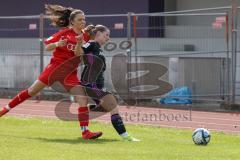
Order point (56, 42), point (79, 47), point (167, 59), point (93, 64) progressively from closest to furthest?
point (79, 47), point (56, 42), point (93, 64), point (167, 59)

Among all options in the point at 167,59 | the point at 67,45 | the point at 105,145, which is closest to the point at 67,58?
the point at 67,45

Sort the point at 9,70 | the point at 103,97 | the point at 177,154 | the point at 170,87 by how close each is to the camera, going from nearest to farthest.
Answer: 1. the point at 177,154
2. the point at 103,97
3. the point at 170,87
4. the point at 9,70

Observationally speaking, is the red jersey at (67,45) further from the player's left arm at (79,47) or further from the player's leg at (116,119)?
the player's leg at (116,119)

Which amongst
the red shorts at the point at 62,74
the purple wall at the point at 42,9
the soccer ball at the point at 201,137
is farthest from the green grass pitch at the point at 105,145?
the purple wall at the point at 42,9

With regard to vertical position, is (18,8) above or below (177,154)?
above

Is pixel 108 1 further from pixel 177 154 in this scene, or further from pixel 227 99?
pixel 177 154

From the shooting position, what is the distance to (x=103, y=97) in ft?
37.3

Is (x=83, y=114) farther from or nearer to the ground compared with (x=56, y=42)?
nearer to the ground

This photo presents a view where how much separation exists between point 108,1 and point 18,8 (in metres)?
4.42

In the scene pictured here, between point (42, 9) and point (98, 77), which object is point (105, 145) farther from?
point (42, 9)

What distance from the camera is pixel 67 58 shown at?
11.5m

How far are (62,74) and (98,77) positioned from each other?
0.91 m

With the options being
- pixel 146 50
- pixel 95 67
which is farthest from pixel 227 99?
pixel 95 67

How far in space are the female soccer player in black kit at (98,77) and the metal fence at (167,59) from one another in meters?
6.23
